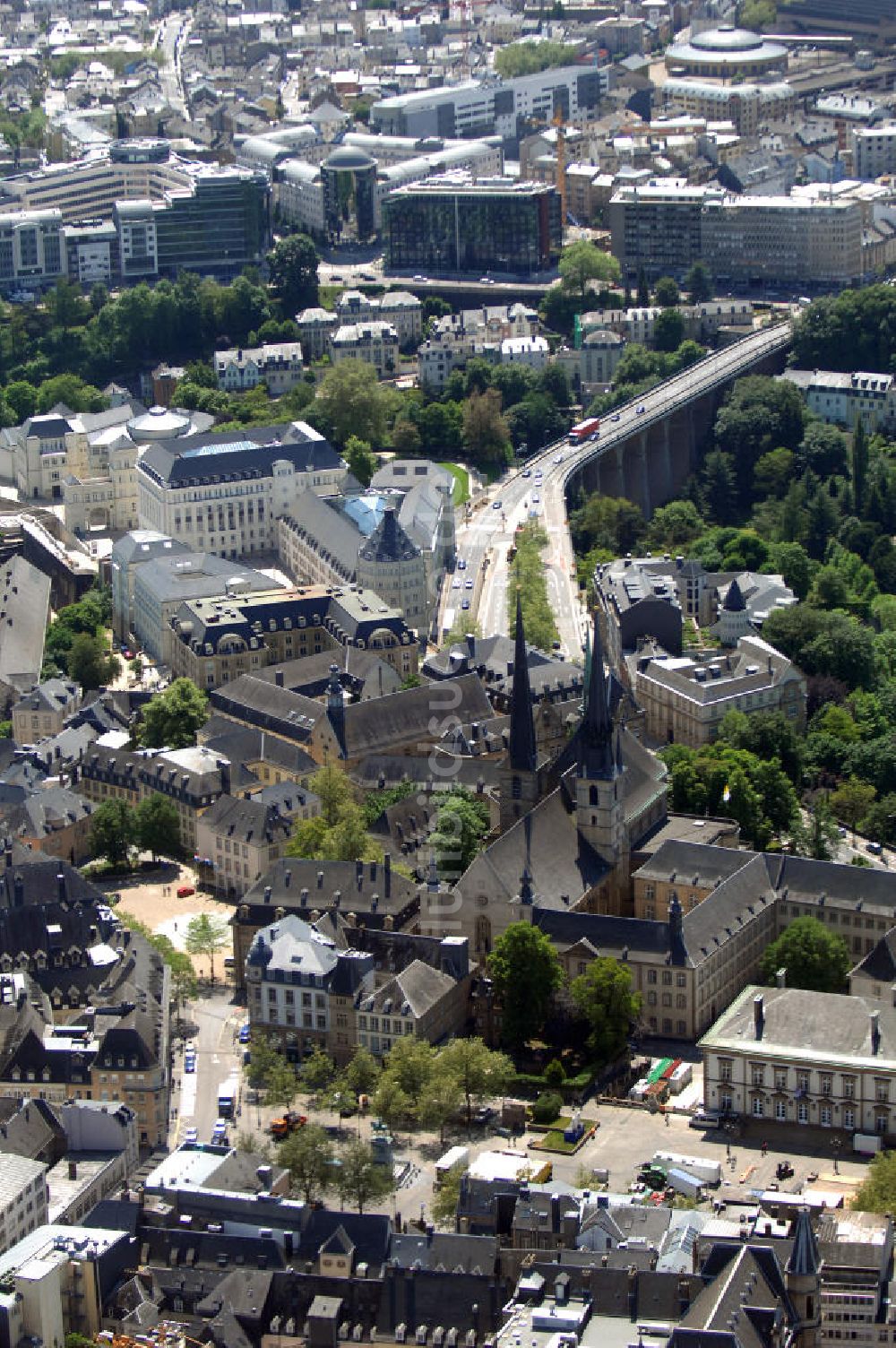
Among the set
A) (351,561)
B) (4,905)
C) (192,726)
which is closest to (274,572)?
(351,561)

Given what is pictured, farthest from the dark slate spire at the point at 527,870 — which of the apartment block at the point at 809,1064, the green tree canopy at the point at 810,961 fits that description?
the apartment block at the point at 809,1064

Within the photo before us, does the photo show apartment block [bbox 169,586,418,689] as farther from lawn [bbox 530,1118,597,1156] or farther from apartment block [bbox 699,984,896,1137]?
lawn [bbox 530,1118,597,1156]

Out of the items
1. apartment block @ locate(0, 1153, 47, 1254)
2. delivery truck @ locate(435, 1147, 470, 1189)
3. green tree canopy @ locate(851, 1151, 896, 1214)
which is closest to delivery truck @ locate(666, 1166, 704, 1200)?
green tree canopy @ locate(851, 1151, 896, 1214)

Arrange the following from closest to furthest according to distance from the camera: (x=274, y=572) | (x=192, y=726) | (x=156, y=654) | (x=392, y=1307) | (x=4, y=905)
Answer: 1. (x=392, y=1307)
2. (x=4, y=905)
3. (x=192, y=726)
4. (x=156, y=654)
5. (x=274, y=572)

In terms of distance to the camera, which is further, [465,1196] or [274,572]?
[274,572]

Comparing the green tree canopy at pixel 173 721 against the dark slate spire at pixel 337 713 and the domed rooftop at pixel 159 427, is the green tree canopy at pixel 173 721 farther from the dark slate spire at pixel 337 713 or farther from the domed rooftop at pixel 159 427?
the domed rooftop at pixel 159 427

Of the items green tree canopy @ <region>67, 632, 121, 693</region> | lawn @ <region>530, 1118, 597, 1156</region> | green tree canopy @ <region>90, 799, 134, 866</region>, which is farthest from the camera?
green tree canopy @ <region>67, 632, 121, 693</region>

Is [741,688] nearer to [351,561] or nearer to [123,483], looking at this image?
[351,561]
